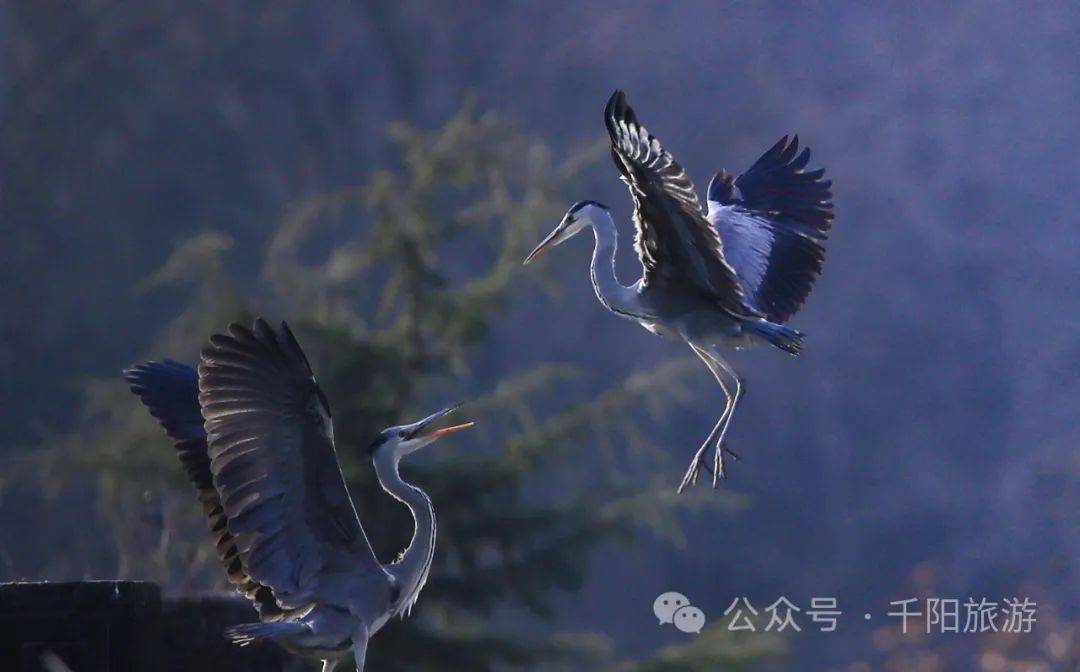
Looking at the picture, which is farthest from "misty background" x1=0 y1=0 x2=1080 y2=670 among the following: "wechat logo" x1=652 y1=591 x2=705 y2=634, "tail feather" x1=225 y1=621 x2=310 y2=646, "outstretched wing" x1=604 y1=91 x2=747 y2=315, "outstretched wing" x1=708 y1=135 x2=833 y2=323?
"tail feather" x1=225 y1=621 x2=310 y2=646

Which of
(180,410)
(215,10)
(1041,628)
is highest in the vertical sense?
(215,10)

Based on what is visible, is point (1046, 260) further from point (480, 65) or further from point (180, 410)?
point (180, 410)

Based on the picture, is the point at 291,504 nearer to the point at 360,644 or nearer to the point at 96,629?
→ the point at 360,644

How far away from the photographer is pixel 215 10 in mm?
5570

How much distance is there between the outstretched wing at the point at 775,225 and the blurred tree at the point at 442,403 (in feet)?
4.69

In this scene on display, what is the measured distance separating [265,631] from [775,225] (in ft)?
4.90

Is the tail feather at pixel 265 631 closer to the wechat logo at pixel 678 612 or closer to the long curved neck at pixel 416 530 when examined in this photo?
the long curved neck at pixel 416 530

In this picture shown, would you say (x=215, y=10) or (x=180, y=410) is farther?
(x=215, y=10)

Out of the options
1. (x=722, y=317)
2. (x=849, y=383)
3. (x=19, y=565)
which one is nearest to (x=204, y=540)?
(x=19, y=565)

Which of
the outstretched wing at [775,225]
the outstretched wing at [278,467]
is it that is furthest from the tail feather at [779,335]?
the outstretched wing at [278,467]

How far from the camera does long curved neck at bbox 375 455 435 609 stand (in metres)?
3.24

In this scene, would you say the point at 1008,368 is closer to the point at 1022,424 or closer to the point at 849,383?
the point at 1022,424

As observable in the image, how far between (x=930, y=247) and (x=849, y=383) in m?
0.51

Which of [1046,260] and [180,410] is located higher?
[1046,260]
